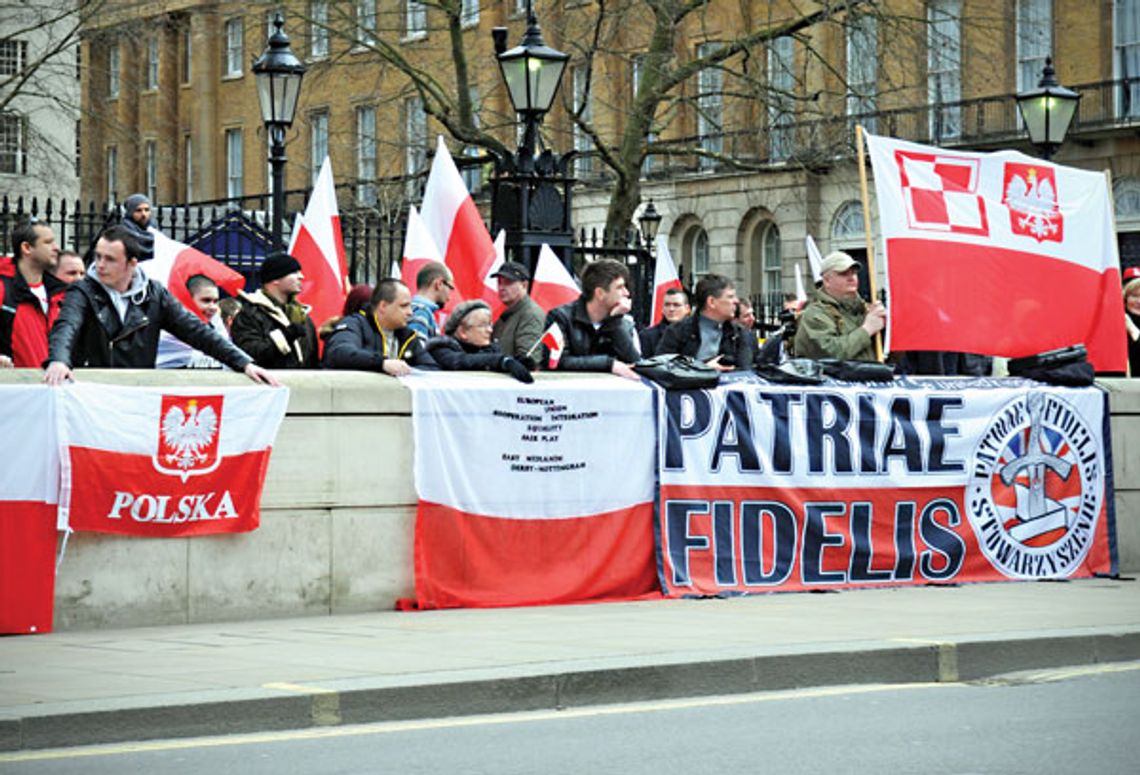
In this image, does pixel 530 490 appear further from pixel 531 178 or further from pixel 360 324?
pixel 531 178

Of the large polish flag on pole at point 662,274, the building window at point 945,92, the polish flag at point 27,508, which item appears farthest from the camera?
the building window at point 945,92

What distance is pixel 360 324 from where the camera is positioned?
42.1ft

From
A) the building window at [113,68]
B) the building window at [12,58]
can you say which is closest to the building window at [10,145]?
the building window at [12,58]

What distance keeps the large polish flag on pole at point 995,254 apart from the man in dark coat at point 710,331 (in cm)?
102

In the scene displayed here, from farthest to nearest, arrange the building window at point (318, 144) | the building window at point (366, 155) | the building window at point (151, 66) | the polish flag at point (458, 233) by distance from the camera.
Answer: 1. the building window at point (151, 66)
2. the building window at point (318, 144)
3. the building window at point (366, 155)
4. the polish flag at point (458, 233)

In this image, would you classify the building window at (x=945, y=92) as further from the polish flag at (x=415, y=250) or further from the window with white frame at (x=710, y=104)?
the polish flag at (x=415, y=250)

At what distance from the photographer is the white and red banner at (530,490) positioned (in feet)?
41.1

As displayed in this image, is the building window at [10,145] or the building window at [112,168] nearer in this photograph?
the building window at [10,145]

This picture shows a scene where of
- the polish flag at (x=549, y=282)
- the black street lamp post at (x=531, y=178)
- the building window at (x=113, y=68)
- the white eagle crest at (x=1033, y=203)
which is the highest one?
the building window at (x=113, y=68)

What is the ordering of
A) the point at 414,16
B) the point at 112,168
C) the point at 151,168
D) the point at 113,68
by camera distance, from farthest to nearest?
1. the point at 151,168
2. the point at 112,168
3. the point at 113,68
4. the point at 414,16

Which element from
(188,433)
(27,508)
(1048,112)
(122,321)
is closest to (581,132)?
(1048,112)

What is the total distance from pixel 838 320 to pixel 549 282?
406 centimetres

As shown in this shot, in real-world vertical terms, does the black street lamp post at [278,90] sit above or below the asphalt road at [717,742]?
above

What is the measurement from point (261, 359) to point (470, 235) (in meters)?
4.58
